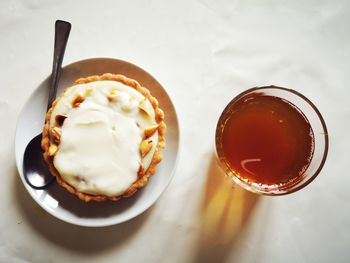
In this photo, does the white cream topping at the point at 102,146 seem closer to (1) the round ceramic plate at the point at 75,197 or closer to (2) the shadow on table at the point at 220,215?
(1) the round ceramic plate at the point at 75,197

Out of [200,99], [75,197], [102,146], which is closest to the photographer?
[102,146]

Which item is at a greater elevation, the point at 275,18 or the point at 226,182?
the point at 275,18

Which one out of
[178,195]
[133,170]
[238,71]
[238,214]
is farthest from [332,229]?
[133,170]

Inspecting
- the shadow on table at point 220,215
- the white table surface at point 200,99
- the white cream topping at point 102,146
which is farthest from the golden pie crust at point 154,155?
the shadow on table at point 220,215

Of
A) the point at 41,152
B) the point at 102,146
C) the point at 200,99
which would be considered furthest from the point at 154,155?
the point at 41,152

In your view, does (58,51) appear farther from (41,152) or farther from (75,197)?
(75,197)

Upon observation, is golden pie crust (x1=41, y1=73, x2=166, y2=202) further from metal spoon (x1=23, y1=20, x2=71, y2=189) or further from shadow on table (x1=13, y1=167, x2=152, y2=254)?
shadow on table (x1=13, y1=167, x2=152, y2=254)

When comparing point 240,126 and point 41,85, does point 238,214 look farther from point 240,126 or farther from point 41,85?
point 41,85
